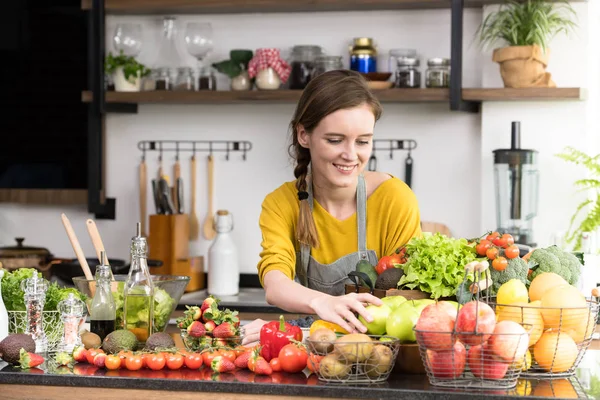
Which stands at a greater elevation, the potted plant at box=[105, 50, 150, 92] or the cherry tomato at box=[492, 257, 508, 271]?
the potted plant at box=[105, 50, 150, 92]

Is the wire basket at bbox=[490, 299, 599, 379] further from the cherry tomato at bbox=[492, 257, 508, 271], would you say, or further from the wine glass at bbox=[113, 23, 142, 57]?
the wine glass at bbox=[113, 23, 142, 57]

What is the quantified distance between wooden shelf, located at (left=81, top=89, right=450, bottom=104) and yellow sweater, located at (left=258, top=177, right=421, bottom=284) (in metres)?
1.37

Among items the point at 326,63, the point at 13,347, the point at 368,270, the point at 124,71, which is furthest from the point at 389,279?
the point at 124,71

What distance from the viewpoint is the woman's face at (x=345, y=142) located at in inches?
101

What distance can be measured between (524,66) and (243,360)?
8.34 feet

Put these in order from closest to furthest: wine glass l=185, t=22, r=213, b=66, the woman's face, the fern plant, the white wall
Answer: the woman's face
the fern plant
the white wall
wine glass l=185, t=22, r=213, b=66

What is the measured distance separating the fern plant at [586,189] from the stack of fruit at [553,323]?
84.9 inches

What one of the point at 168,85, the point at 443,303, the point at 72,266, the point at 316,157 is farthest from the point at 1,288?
the point at 168,85

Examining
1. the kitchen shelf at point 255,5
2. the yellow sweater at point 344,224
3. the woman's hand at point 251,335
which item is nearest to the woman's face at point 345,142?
the yellow sweater at point 344,224

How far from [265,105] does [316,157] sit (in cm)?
198

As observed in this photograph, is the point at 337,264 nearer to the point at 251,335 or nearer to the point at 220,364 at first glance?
the point at 251,335

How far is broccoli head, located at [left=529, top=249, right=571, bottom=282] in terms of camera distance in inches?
84.9

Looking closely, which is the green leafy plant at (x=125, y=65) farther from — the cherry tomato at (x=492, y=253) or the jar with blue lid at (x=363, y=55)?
the cherry tomato at (x=492, y=253)

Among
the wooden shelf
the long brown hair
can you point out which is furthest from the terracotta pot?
the long brown hair
